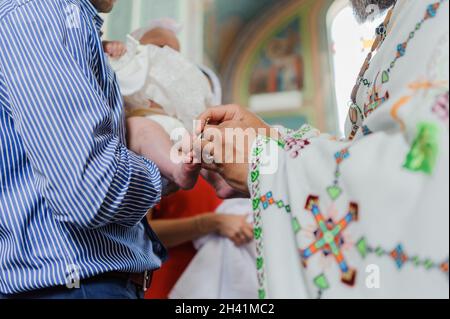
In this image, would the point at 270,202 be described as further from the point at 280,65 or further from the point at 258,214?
the point at 280,65

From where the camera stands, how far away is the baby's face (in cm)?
177

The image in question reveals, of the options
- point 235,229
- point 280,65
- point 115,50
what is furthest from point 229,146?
point 280,65

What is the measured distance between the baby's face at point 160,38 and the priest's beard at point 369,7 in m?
0.74

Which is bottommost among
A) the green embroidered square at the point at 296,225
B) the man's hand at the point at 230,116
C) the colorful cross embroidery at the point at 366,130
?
the green embroidered square at the point at 296,225

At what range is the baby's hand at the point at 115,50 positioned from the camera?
154cm

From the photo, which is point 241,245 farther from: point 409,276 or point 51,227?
point 409,276

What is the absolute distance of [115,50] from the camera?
1541 mm

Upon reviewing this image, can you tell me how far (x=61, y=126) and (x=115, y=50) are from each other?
2.47 ft

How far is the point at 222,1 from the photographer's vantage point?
5242 mm

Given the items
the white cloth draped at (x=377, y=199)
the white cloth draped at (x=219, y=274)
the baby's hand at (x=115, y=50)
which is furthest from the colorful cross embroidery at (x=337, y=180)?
the white cloth draped at (x=219, y=274)

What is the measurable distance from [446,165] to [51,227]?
0.67 m

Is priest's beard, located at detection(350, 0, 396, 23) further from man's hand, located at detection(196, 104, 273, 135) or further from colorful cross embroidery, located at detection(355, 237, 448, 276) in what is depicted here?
colorful cross embroidery, located at detection(355, 237, 448, 276)

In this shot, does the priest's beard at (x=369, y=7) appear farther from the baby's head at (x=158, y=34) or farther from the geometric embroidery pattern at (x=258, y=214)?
the baby's head at (x=158, y=34)
